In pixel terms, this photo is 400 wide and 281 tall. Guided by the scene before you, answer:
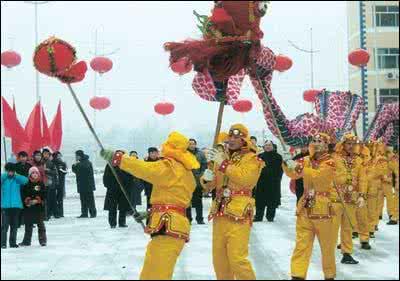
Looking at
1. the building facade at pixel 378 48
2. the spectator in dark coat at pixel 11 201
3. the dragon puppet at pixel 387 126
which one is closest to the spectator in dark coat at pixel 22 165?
the spectator in dark coat at pixel 11 201

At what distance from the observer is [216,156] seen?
5039mm

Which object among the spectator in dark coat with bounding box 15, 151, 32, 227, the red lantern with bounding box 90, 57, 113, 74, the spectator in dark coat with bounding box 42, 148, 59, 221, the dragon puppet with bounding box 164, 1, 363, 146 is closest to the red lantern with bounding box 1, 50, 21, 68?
the red lantern with bounding box 90, 57, 113, 74

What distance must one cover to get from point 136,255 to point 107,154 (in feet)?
10.5

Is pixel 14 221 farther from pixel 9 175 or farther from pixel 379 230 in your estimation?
pixel 379 230

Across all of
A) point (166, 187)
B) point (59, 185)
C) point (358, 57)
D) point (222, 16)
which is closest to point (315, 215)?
point (166, 187)

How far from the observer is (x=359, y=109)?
952cm

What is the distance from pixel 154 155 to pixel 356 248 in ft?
11.4

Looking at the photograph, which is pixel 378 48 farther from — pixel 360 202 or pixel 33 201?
pixel 33 201

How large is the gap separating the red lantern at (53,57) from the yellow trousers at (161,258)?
176cm

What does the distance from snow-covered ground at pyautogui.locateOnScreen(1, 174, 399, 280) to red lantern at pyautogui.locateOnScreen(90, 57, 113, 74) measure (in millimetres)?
6899

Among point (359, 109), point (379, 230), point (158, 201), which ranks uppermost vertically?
point (359, 109)

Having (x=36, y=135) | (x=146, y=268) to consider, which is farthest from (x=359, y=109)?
(x=36, y=135)

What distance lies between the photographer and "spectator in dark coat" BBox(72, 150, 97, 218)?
38.9 feet

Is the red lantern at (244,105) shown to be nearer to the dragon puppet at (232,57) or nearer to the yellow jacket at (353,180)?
the yellow jacket at (353,180)
